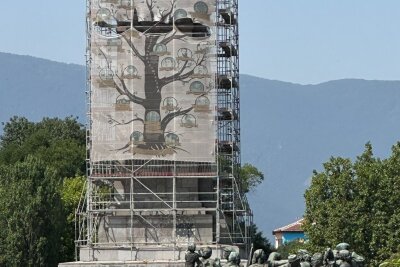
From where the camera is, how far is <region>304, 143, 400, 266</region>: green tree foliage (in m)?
78.9

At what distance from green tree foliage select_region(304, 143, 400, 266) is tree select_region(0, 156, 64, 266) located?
13525mm

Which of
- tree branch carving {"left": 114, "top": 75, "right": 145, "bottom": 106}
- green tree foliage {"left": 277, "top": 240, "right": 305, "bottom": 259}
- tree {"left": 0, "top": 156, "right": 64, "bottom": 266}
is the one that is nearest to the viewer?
tree branch carving {"left": 114, "top": 75, "right": 145, "bottom": 106}

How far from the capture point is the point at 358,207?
7938 centimetres

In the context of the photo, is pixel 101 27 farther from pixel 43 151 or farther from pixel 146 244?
pixel 43 151

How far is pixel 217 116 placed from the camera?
7981 centimetres

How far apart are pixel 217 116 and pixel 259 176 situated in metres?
70.4

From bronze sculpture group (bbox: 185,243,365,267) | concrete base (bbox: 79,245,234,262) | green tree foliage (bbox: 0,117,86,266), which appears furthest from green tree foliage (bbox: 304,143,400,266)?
bronze sculpture group (bbox: 185,243,365,267)

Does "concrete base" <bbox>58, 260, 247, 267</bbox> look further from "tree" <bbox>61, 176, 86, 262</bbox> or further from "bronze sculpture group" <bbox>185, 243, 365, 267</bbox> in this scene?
"bronze sculpture group" <bbox>185, 243, 365, 267</bbox>

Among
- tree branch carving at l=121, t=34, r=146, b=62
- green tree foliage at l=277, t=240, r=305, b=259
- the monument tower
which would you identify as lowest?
green tree foliage at l=277, t=240, r=305, b=259

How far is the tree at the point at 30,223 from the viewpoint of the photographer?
83.9 meters

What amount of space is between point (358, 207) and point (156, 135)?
10.5 m

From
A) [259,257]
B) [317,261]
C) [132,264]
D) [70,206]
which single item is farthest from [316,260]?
[70,206]

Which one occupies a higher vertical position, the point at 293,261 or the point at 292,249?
the point at 292,249

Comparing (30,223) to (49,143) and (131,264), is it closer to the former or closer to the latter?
(131,264)
